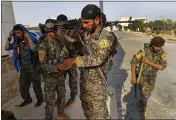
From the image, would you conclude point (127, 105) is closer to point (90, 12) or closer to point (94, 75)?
point (94, 75)

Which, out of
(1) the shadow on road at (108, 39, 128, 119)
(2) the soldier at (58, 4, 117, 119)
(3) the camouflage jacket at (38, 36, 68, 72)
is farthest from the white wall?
(2) the soldier at (58, 4, 117, 119)

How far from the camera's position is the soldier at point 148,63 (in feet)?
12.9

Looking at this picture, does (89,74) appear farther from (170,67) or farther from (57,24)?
(170,67)

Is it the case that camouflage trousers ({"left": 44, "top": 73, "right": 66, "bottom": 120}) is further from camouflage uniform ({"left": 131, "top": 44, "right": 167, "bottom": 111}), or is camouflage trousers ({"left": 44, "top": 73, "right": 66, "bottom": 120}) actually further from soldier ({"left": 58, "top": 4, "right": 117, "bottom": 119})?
soldier ({"left": 58, "top": 4, "right": 117, "bottom": 119})

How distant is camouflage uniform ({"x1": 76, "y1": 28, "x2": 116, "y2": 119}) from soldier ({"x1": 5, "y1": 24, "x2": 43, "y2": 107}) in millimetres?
2177

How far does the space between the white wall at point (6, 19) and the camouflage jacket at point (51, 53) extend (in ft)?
7.46

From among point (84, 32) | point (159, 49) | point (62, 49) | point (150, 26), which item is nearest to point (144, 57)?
point (159, 49)

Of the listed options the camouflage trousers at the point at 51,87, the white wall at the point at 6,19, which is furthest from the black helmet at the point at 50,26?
the white wall at the point at 6,19

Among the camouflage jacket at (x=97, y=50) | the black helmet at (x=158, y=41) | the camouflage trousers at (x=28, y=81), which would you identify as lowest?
the camouflage trousers at (x=28, y=81)

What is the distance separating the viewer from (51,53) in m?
4.07

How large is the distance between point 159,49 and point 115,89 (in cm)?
271

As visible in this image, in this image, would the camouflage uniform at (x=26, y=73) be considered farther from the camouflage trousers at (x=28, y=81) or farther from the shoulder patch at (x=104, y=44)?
the shoulder patch at (x=104, y=44)

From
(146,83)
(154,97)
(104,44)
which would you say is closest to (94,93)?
(104,44)

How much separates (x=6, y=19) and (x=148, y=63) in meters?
3.67
